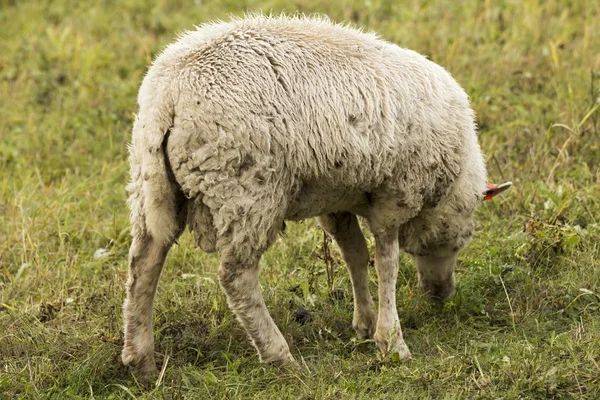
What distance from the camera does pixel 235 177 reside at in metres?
4.28

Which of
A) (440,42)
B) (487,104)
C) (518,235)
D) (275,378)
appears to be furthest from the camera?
(440,42)

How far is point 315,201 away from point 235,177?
23.8 inches

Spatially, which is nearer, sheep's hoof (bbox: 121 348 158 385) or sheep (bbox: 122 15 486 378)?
sheep (bbox: 122 15 486 378)

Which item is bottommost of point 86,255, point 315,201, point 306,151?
point 86,255

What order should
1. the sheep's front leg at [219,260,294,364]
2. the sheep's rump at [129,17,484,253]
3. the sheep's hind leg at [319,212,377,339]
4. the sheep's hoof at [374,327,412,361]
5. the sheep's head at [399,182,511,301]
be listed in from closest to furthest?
the sheep's rump at [129,17,484,253]
the sheep's front leg at [219,260,294,364]
the sheep's hoof at [374,327,412,361]
the sheep's head at [399,182,511,301]
the sheep's hind leg at [319,212,377,339]

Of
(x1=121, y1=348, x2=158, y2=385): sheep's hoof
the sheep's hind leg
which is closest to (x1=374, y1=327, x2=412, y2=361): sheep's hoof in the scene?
the sheep's hind leg

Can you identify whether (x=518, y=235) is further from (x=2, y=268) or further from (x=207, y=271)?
(x=2, y=268)

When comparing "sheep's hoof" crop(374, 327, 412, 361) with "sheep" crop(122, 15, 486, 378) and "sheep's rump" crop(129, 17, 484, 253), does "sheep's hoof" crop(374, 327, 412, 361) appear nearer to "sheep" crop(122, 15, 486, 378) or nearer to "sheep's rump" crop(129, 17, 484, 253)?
"sheep" crop(122, 15, 486, 378)

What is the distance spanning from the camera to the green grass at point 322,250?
15.0 feet

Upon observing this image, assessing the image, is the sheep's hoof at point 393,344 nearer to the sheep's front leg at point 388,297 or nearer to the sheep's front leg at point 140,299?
the sheep's front leg at point 388,297

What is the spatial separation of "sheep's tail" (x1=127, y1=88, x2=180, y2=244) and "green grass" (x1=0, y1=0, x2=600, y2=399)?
786mm

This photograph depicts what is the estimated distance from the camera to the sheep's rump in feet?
14.0

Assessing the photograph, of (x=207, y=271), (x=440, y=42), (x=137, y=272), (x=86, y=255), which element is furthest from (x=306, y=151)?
(x=440, y=42)

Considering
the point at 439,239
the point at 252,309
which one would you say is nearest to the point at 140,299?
the point at 252,309
